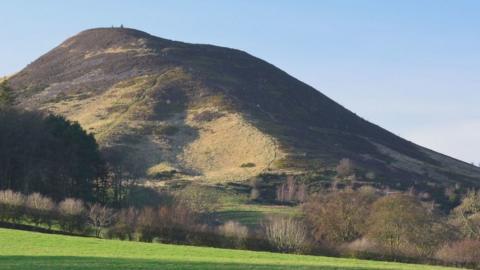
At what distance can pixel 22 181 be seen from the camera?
65.4m

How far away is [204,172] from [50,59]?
97.3 meters

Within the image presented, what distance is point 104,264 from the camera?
25.3 meters

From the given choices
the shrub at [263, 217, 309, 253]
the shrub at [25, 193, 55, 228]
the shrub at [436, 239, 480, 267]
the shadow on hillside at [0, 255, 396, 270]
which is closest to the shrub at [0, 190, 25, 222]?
the shrub at [25, 193, 55, 228]

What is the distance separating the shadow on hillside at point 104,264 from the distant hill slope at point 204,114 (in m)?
56.5

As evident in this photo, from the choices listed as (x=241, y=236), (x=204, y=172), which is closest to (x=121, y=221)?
(x=241, y=236)

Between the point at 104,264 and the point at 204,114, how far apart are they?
359 ft

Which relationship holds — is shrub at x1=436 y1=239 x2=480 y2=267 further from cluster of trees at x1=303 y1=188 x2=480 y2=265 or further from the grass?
the grass

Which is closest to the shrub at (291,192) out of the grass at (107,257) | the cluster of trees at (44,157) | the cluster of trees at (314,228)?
the cluster of trees at (44,157)

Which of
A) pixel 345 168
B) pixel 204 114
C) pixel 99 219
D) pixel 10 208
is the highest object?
pixel 204 114

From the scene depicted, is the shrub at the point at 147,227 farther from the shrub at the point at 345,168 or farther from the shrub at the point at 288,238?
the shrub at the point at 345,168

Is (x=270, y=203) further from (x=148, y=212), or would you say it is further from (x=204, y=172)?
(x=148, y=212)

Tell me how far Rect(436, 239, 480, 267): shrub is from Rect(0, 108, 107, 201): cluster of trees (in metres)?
35.9

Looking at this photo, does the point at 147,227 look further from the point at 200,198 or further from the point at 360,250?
the point at 200,198

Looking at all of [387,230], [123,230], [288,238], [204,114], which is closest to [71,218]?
[123,230]
